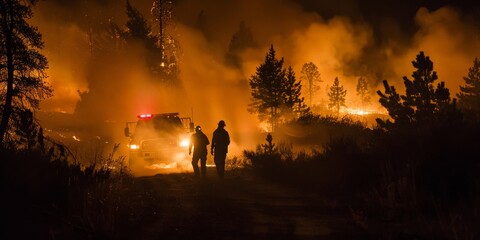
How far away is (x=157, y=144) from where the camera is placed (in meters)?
22.3

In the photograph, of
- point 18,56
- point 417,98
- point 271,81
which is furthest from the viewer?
point 271,81

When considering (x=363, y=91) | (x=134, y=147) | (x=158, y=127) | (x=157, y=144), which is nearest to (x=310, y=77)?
(x=363, y=91)

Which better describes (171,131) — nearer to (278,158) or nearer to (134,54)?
(278,158)

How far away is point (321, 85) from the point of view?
330 ft

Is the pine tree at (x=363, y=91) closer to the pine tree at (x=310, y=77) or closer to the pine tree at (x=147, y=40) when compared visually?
→ the pine tree at (x=310, y=77)

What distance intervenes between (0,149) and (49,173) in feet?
7.01

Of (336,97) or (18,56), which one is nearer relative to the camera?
(18,56)

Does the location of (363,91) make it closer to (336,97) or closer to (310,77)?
(336,97)

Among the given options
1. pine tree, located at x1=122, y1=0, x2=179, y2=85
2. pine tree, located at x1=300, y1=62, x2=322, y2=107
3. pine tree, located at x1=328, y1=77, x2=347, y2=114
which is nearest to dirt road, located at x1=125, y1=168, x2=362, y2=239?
pine tree, located at x1=122, y1=0, x2=179, y2=85

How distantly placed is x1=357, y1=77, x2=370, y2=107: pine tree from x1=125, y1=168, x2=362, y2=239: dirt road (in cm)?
10015

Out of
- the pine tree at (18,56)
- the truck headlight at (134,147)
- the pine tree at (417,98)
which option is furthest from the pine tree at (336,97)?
the pine tree at (18,56)

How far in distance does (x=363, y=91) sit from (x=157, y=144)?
308ft

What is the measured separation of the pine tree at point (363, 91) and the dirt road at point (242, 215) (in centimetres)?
10015


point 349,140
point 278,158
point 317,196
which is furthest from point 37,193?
point 278,158
